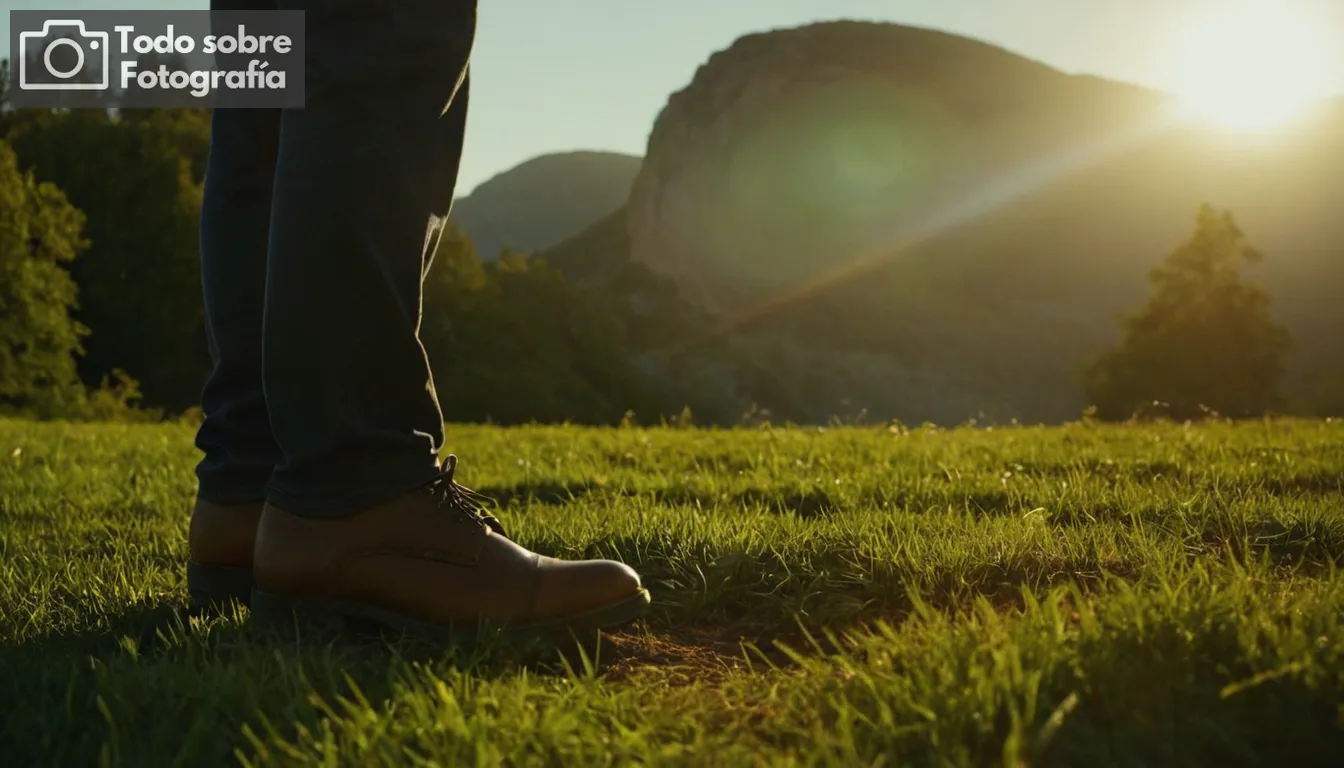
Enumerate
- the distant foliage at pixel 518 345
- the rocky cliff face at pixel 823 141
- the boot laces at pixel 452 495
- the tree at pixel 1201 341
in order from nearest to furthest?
the boot laces at pixel 452 495
the distant foliage at pixel 518 345
the tree at pixel 1201 341
the rocky cliff face at pixel 823 141

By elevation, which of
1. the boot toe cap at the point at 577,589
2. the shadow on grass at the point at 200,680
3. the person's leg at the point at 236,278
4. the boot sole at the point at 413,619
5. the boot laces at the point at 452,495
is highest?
the person's leg at the point at 236,278

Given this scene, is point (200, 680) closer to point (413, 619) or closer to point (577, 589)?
point (413, 619)

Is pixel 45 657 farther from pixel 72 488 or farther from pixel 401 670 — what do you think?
pixel 72 488

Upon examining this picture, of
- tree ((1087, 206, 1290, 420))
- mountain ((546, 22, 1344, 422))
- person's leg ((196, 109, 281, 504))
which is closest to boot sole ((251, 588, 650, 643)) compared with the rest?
person's leg ((196, 109, 281, 504))

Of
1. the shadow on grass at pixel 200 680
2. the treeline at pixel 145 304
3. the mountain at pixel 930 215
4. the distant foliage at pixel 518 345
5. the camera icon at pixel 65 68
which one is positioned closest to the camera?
the shadow on grass at pixel 200 680

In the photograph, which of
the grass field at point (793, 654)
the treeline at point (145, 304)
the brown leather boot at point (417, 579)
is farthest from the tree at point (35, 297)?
the brown leather boot at point (417, 579)

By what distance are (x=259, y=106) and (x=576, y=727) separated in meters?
1.69

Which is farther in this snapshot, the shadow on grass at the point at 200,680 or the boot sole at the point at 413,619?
the boot sole at the point at 413,619

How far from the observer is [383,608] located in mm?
1993

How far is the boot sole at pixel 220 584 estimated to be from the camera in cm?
233

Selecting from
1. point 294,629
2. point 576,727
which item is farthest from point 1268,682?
point 294,629

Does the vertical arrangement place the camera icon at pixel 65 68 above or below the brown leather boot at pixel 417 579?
above

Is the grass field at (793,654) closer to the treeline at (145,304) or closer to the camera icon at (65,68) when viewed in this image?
the treeline at (145,304)

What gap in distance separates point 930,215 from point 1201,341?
141 feet
